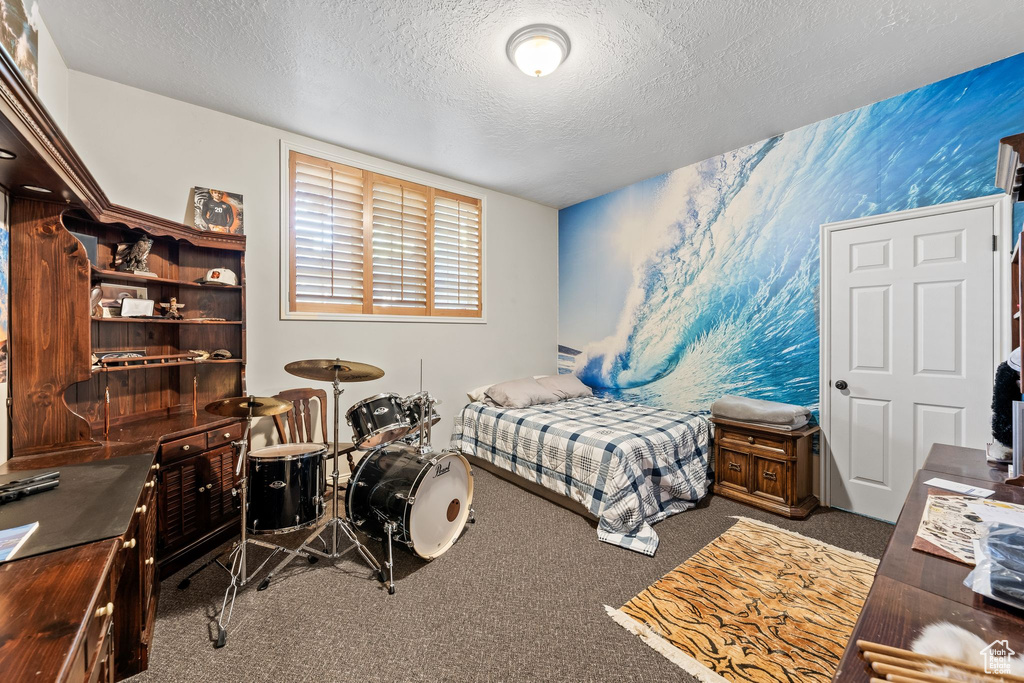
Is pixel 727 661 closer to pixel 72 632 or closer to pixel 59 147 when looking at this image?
pixel 72 632

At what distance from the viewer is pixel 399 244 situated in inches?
147

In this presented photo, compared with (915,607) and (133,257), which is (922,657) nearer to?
(915,607)

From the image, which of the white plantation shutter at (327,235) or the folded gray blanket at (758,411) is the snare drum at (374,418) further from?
the folded gray blanket at (758,411)

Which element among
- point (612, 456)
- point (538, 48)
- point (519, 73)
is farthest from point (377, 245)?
point (612, 456)

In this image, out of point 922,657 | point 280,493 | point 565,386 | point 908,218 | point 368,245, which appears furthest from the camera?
point 565,386

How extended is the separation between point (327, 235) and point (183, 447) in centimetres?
187

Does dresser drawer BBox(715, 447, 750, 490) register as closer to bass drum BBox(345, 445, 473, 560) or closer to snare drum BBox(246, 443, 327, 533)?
bass drum BBox(345, 445, 473, 560)

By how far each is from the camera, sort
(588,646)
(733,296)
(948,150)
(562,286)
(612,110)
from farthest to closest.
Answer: (562,286) < (733,296) < (612,110) < (948,150) < (588,646)

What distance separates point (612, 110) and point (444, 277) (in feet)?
6.88

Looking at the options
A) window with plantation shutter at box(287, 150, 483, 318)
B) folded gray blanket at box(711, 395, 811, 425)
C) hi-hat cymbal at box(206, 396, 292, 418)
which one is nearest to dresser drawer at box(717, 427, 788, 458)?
folded gray blanket at box(711, 395, 811, 425)

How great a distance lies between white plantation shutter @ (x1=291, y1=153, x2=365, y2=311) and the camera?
3172 mm

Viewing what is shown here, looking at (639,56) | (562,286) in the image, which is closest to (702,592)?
(639,56)

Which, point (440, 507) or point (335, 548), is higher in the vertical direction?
point (440, 507)

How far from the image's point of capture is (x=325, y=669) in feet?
5.20
